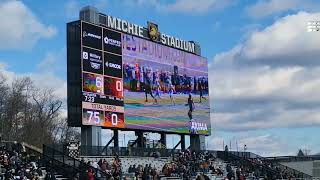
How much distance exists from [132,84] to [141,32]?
5.30 m

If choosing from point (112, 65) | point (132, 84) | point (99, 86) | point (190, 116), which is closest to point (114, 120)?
point (99, 86)

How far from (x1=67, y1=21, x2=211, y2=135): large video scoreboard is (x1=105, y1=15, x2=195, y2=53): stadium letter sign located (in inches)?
26.0

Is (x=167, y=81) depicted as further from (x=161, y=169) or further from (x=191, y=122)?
(x=161, y=169)

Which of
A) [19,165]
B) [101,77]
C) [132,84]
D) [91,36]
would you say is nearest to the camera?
[19,165]

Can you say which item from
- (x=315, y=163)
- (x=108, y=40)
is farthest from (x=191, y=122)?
(x=315, y=163)

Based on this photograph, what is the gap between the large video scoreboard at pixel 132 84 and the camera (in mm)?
38375

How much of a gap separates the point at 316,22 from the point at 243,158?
Result: 600 inches

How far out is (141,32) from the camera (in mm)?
46094

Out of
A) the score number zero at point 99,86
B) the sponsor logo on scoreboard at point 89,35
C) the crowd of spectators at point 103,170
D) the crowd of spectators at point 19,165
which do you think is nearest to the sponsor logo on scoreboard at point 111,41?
the sponsor logo on scoreboard at point 89,35

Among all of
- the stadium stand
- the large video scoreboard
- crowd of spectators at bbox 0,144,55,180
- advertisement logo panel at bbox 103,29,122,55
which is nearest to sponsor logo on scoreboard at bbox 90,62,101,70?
the large video scoreboard

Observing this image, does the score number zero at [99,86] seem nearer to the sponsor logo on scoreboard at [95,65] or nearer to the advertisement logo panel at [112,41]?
the sponsor logo on scoreboard at [95,65]

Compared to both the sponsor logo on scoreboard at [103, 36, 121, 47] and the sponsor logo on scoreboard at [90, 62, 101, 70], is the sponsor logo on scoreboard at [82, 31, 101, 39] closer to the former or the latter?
the sponsor logo on scoreboard at [103, 36, 121, 47]

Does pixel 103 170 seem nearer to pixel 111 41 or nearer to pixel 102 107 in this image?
pixel 102 107

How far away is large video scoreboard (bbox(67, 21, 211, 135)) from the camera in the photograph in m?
38.4
